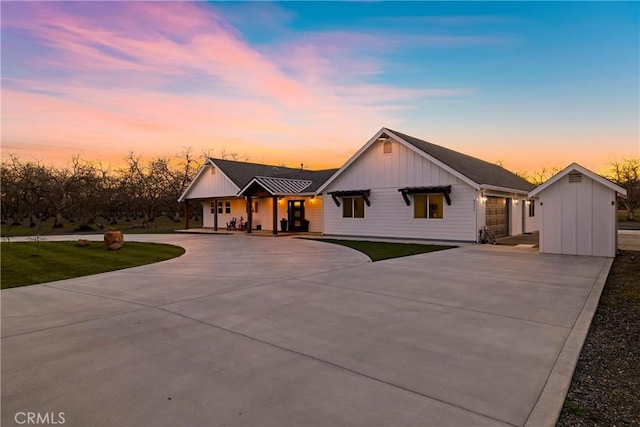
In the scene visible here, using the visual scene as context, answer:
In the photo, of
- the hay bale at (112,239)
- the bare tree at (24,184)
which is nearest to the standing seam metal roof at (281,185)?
the hay bale at (112,239)

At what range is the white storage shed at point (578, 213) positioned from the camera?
1165 cm

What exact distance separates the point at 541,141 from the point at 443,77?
1356 cm

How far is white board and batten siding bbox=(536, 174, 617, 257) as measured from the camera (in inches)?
460

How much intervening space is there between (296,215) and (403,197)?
9148 mm

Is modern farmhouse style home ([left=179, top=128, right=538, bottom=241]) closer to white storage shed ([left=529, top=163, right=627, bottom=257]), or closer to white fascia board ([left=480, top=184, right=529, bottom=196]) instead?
white fascia board ([left=480, top=184, right=529, bottom=196])

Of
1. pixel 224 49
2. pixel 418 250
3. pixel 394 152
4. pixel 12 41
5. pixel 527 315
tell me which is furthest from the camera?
pixel 394 152

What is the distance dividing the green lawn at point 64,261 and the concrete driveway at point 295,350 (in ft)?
5.00

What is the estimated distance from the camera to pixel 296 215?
2453 centimetres

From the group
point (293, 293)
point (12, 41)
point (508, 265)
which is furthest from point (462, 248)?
point (12, 41)

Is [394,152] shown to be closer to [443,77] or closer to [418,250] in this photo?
[443,77]

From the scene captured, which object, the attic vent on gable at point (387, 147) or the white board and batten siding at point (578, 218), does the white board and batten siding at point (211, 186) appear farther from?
the white board and batten siding at point (578, 218)

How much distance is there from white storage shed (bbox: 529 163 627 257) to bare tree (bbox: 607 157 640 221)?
30.6m

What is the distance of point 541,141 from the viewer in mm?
25281

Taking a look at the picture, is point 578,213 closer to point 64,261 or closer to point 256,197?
point 64,261
